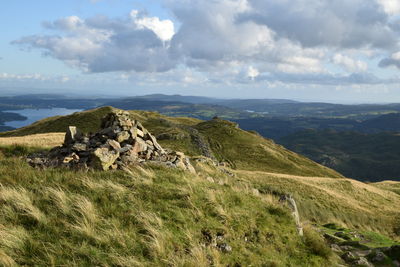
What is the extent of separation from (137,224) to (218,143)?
7755cm

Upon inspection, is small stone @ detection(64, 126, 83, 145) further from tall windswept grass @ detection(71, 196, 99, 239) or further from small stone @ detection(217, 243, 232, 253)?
small stone @ detection(217, 243, 232, 253)

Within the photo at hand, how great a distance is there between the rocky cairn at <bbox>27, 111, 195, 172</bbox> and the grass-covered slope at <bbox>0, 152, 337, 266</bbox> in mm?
1411

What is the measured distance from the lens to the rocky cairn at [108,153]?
1399 centimetres

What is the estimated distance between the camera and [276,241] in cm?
1065

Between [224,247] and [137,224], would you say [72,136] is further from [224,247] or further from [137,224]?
[224,247]

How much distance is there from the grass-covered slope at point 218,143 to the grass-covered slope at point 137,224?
55123 millimetres

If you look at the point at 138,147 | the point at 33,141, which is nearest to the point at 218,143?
the point at 33,141

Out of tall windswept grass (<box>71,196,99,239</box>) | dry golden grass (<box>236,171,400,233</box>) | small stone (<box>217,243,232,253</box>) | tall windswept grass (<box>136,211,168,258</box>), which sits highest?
tall windswept grass (<box>71,196,99,239</box>)

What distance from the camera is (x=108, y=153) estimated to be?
14281 mm

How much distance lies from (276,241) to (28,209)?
9.08 m

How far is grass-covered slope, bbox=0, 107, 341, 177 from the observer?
73319 millimetres

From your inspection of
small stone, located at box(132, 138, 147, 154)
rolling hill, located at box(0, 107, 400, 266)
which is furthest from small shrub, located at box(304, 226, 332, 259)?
small stone, located at box(132, 138, 147, 154)

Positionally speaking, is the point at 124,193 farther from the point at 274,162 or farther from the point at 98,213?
the point at 274,162

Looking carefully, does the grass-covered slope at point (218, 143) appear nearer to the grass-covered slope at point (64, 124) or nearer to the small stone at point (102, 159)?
the grass-covered slope at point (64, 124)
